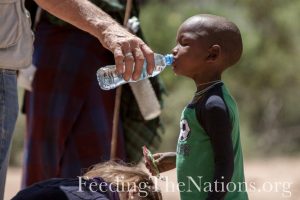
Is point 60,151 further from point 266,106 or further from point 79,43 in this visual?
point 266,106

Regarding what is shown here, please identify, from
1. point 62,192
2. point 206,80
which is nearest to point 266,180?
point 206,80

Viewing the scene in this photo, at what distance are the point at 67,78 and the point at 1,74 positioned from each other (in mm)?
1265

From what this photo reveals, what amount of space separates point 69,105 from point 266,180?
3.74 metres

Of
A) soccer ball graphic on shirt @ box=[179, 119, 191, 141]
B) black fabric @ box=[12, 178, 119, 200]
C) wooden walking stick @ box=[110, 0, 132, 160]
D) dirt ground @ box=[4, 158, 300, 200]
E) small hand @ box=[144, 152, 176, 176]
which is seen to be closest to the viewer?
black fabric @ box=[12, 178, 119, 200]

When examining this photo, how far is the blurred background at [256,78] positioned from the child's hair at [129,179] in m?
5.56

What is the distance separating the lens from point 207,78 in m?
3.00

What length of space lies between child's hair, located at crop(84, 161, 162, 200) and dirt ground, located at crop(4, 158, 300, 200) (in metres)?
2.70

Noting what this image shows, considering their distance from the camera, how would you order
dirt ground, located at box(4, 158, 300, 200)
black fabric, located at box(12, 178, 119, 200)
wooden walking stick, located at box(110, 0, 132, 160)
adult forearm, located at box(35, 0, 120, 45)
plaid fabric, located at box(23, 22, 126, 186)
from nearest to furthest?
black fabric, located at box(12, 178, 119, 200)
adult forearm, located at box(35, 0, 120, 45)
wooden walking stick, located at box(110, 0, 132, 160)
plaid fabric, located at box(23, 22, 126, 186)
dirt ground, located at box(4, 158, 300, 200)

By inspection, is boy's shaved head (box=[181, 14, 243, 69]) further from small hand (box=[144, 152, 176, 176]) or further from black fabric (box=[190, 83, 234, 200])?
small hand (box=[144, 152, 176, 176])

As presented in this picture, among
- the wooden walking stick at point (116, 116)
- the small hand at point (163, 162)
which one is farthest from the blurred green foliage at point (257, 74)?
the small hand at point (163, 162)

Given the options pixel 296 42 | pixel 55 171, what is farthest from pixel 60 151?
pixel 296 42

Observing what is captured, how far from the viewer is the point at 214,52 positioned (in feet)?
9.83

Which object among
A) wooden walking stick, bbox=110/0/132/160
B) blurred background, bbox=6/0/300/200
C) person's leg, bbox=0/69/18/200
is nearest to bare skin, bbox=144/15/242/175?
person's leg, bbox=0/69/18/200

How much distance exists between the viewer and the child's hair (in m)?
2.72
